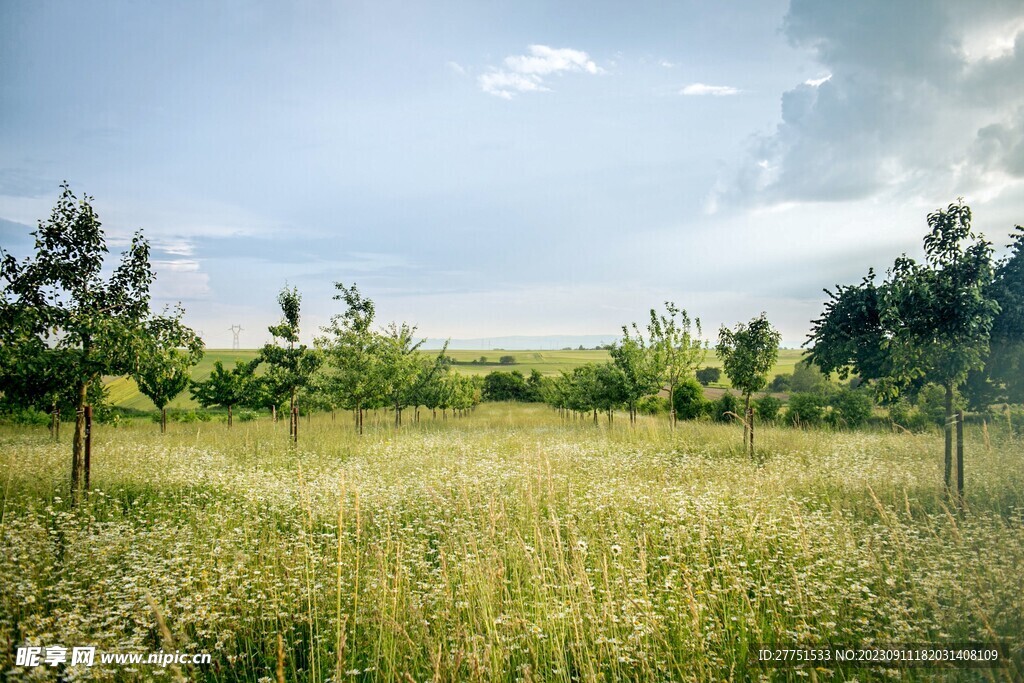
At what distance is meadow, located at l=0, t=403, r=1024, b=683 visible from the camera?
12.5 ft

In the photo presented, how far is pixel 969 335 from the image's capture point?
8.25 metres

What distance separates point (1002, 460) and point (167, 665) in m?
15.5

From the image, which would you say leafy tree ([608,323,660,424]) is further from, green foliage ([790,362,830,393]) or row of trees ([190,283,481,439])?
green foliage ([790,362,830,393])

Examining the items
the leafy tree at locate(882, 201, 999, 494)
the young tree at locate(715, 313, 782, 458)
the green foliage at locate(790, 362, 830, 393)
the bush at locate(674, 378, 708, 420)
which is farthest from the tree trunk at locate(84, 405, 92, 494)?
the green foliage at locate(790, 362, 830, 393)

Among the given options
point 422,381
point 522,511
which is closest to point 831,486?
point 522,511

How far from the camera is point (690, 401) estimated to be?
30.5m

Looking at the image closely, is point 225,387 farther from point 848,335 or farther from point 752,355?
point 848,335

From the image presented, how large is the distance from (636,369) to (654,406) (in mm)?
13714

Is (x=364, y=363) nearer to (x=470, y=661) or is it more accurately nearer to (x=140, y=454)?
(x=140, y=454)

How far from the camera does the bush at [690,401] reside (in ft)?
99.1

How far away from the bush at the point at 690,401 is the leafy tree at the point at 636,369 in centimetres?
705

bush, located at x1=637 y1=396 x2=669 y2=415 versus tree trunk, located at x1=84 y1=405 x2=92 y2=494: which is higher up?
tree trunk, located at x1=84 y1=405 x2=92 y2=494

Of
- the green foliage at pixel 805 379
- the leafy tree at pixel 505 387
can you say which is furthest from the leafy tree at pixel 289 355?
the leafy tree at pixel 505 387

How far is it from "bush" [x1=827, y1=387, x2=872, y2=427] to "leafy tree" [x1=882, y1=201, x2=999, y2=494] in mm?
16280
